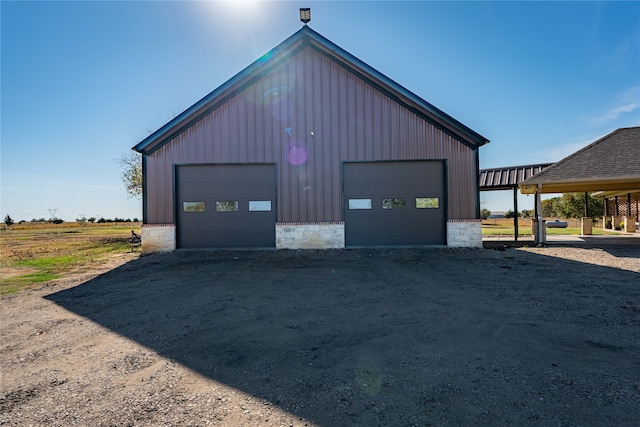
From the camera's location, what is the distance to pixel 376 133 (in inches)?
505

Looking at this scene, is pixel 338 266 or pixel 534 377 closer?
pixel 534 377

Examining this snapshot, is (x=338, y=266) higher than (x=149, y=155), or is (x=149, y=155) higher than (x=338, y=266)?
(x=149, y=155)

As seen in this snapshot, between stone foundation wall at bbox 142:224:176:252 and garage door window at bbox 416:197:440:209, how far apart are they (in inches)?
397

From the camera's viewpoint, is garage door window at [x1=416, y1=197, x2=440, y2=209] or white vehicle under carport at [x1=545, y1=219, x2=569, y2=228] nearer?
garage door window at [x1=416, y1=197, x2=440, y2=209]

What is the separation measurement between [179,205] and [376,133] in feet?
28.5

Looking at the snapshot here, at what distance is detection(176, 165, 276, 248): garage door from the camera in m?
12.9

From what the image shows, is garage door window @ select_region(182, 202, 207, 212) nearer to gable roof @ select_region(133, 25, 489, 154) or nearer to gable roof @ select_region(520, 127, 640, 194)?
gable roof @ select_region(133, 25, 489, 154)

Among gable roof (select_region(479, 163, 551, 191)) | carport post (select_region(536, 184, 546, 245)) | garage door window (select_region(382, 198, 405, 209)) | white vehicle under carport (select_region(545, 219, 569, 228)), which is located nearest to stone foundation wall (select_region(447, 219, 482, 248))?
garage door window (select_region(382, 198, 405, 209))

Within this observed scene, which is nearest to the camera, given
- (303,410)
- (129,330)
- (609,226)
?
(303,410)

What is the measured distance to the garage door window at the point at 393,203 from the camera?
12.8 metres

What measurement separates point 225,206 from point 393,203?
6.95 meters

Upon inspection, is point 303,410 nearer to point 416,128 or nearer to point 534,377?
point 534,377

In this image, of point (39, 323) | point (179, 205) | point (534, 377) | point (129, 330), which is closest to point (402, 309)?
point (534, 377)

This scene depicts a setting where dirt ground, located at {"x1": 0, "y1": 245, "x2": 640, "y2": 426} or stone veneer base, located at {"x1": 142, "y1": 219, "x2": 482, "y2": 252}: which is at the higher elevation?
stone veneer base, located at {"x1": 142, "y1": 219, "x2": 482, "y2": 252}
